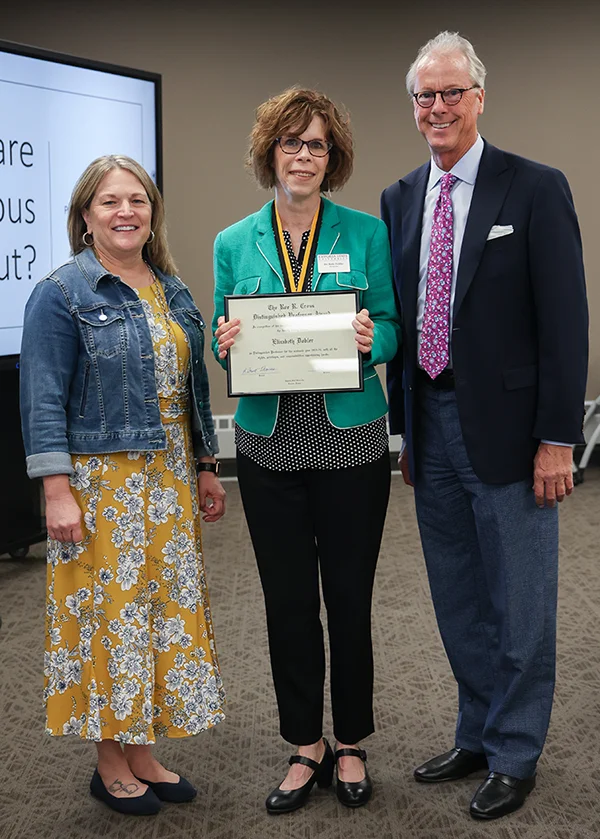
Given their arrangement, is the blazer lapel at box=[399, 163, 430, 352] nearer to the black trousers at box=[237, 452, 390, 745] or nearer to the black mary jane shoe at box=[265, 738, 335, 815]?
the black trousers at box=[237, 452, 390, 745]

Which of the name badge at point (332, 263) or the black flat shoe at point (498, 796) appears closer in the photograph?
the name badge at point (332, 263)

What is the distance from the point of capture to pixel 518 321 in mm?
1964

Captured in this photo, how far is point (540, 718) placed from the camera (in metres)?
2.12

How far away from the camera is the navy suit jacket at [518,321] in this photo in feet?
6.26

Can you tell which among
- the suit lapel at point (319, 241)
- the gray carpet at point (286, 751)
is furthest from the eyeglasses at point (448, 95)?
the gray carpet at point (286, 751)

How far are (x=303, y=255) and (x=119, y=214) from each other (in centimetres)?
42

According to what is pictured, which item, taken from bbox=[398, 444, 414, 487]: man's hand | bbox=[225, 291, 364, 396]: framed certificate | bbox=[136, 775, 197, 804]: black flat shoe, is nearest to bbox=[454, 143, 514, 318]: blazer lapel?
bbox=[225, 291, 364, 396]: framed certificate

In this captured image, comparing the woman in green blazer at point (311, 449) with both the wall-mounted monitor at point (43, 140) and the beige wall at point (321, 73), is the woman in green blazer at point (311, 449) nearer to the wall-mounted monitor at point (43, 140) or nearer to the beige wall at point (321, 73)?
the wall-mounted monitor at point (43, 140)

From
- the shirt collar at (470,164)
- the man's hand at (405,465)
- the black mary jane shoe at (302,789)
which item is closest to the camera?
the shirt collar at (470,164)

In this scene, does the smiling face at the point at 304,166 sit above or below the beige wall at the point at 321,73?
below

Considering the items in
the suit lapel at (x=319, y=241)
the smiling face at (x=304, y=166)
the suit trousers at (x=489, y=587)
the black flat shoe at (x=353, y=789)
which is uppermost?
the smiling face at (x=304, y=166)

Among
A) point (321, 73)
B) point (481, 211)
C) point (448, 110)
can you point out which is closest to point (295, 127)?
point (448, 110)

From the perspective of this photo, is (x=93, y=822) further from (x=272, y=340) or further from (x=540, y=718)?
(x=272, y=340)

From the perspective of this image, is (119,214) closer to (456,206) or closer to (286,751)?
(456,206)
